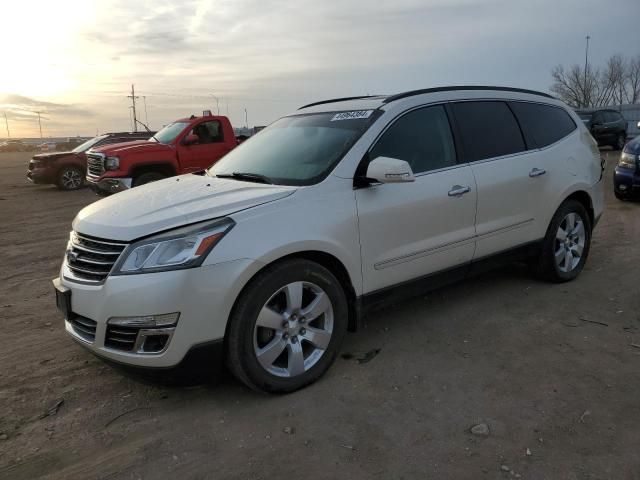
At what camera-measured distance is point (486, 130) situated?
431 cm

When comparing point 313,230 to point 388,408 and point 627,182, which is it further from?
point 627,182

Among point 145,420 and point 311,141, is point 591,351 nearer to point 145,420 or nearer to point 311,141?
point 311,141

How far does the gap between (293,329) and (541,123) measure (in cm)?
319

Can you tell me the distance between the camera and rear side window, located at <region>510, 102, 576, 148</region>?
467 centimetres

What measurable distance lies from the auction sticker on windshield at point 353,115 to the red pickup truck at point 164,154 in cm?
652

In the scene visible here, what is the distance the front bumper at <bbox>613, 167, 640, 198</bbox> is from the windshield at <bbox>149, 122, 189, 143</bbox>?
8.55 meters

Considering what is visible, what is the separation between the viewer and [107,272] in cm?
290

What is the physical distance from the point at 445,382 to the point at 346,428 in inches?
30.9

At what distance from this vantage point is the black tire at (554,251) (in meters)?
4.80

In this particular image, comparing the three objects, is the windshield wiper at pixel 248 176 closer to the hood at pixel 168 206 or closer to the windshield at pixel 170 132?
the hood at pixel 168 206

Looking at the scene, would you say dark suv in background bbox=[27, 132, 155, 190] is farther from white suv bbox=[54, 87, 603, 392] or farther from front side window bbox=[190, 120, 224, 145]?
white suv bbox=[54, 87, 603, 392]

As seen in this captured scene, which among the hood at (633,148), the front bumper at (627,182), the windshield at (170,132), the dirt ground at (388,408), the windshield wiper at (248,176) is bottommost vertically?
the dirt ground at (388,408)

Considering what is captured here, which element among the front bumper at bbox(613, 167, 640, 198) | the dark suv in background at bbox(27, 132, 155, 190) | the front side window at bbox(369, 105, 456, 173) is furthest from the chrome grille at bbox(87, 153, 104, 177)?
the front bumper at bbox(613, 167, 640, 198)

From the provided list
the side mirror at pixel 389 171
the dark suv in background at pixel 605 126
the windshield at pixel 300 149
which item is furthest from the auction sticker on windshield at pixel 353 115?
the dark suv in background at pixel 605 126
